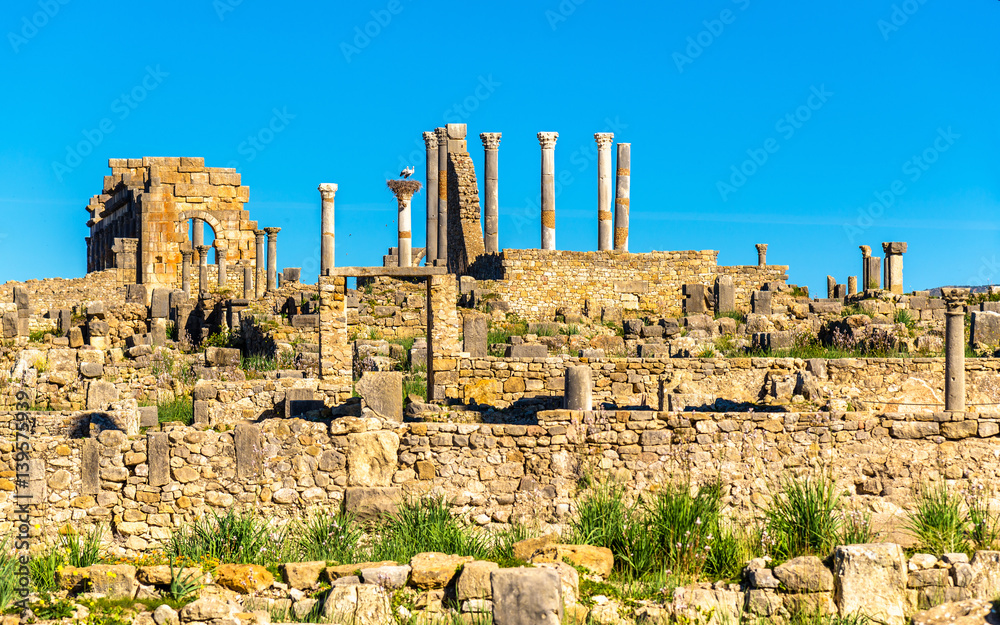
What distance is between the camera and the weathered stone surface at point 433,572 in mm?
8203

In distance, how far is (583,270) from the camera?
3092 centimetres

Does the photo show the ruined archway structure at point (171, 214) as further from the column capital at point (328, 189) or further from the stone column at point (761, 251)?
the stone column at point (761, 251)

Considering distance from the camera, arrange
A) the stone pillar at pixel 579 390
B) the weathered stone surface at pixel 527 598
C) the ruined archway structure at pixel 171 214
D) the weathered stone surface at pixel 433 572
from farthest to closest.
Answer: the ruined archway structure at pixel 171 214, the stone pillar at pixel 579 390, the weathered stone surface at pixel 433 572, the weathered stone surface at pixel 527 598

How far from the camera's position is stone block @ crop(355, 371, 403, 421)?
13195 millimetres

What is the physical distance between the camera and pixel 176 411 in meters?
17.6

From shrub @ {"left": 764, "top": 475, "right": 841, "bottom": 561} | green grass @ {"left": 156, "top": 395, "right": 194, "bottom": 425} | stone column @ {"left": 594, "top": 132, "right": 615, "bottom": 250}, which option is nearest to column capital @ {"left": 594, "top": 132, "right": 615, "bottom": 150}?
stone column @ {"left": 594, "top": 132, "right": 615, "bottom": 250}

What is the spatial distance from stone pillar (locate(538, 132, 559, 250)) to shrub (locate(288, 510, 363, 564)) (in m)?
23.1

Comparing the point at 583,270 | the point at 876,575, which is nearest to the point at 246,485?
the point at 876,575

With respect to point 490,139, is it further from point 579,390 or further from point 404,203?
point 579,390

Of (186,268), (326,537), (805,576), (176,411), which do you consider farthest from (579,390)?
(186,268)

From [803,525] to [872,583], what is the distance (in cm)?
136

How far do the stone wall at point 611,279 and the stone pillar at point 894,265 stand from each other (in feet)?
10.8

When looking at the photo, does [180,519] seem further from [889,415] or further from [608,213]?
[608,213]

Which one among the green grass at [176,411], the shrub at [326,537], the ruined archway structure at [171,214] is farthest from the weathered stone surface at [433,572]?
the ruined archway structure at [171,214]
